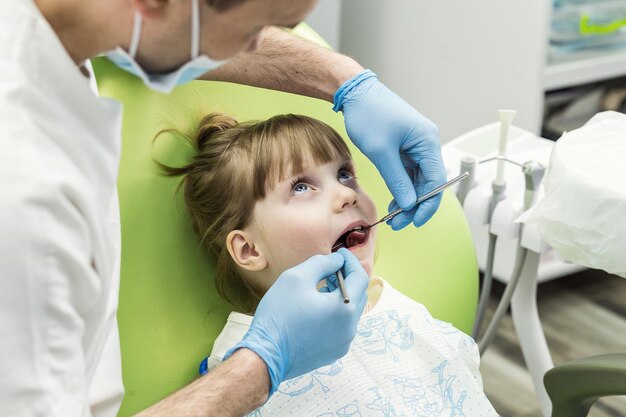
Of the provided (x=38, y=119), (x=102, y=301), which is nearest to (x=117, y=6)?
(x=38, y=119)

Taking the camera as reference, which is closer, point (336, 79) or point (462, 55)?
point (336, 79)

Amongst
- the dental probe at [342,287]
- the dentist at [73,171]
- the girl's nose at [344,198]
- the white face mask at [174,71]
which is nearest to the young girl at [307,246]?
the girl's nose at [344,198]

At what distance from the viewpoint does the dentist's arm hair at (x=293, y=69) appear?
4.89 ft

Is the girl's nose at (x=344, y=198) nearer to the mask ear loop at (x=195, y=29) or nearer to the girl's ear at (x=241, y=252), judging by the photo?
the girl's ear at (x=241, y=252)

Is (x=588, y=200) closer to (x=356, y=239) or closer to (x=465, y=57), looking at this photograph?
(x=356, y=239)

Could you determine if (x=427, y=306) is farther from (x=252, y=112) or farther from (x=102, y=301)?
(x=102, y=301)

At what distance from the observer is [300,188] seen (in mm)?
1354

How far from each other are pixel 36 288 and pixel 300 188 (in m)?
0.61

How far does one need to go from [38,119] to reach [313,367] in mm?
544

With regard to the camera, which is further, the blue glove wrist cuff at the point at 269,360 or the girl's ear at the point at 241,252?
the girl's ear at the point at 241,252

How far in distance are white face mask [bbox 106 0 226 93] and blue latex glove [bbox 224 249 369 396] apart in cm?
36

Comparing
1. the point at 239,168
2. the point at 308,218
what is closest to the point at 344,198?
the point at 308,218

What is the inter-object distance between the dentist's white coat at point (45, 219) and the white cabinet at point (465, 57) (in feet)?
5.72

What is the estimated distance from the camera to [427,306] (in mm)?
1589
